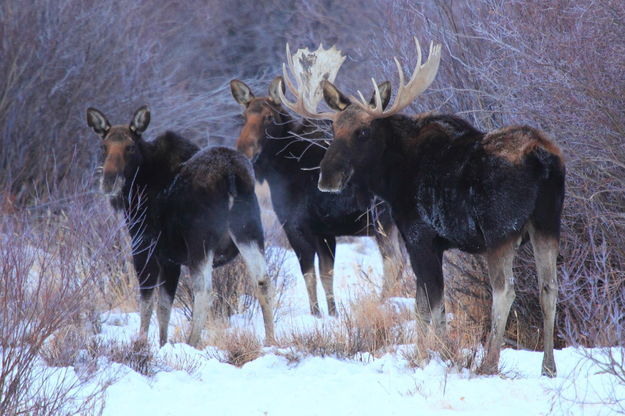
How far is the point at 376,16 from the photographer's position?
58.9 ft

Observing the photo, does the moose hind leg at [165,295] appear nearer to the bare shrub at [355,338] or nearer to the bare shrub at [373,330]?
the bare shrub at [355,338]

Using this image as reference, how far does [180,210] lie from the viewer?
8.07 m

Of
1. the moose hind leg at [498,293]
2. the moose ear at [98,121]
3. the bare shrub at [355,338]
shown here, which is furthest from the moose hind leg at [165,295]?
the moose hind leg at [498,293]

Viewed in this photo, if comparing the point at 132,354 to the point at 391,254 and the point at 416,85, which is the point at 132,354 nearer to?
the point at 416,85

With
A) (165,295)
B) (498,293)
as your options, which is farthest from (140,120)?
(498,293)

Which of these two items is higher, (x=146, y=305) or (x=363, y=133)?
(x=363, y=133)

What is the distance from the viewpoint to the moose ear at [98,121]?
28.9ft

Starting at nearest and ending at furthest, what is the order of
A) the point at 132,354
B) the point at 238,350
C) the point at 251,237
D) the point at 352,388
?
the point at 352,388 → the point at 132,354 → the point at 238,350 → the point at 251,237

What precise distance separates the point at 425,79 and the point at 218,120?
10847mm

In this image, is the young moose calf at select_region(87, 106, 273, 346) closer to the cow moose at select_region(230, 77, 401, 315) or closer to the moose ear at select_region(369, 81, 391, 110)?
the moose ear at select_region(369, 81, 391, 110)

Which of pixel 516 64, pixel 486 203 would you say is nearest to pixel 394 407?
→ pixel 486 203

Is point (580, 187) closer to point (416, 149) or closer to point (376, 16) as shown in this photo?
point (416, 149)

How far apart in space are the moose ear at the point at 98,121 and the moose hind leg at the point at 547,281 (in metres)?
4.17

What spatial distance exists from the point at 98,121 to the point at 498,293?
411cm
